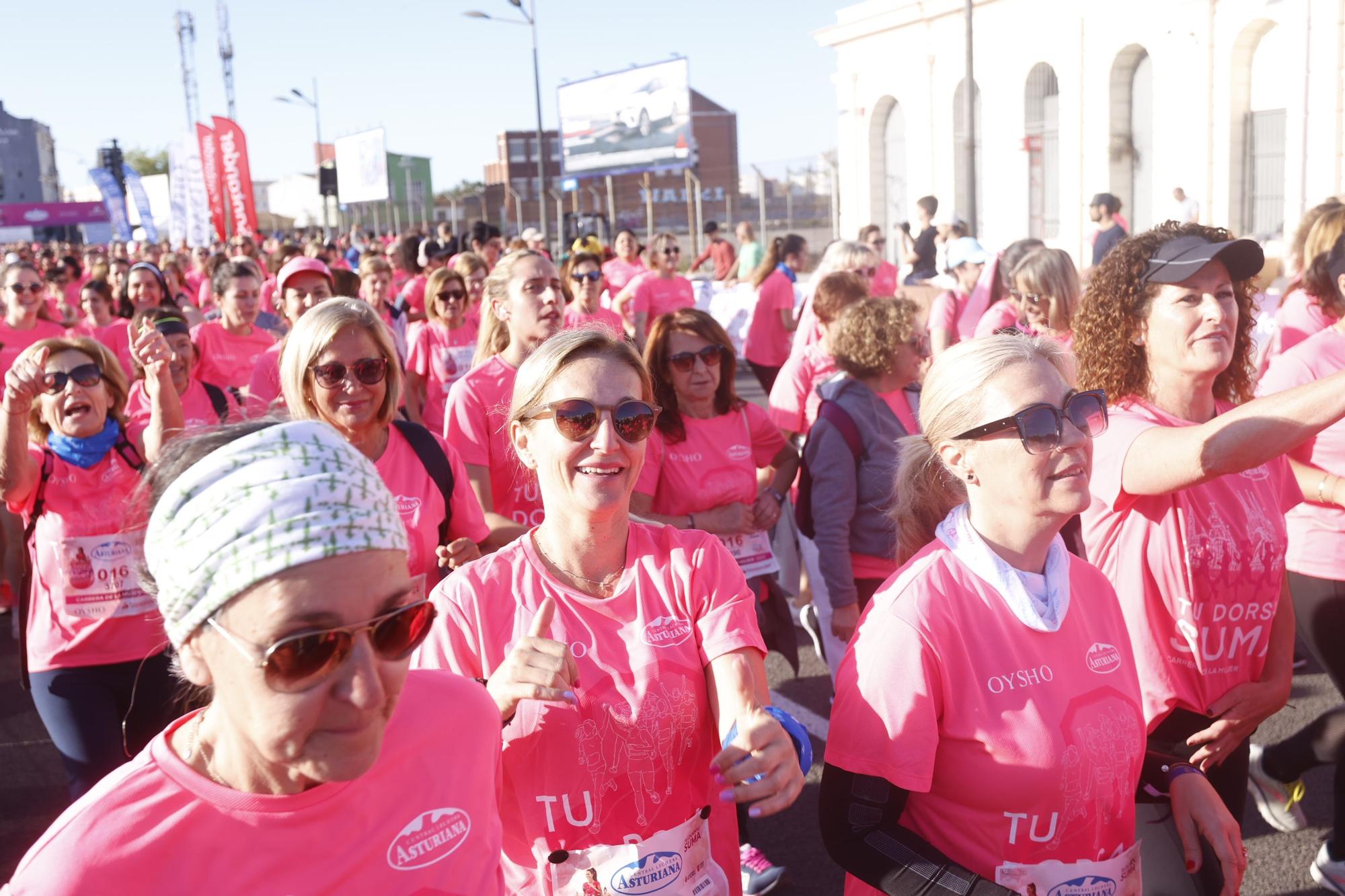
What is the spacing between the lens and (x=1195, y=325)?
2.99 metres

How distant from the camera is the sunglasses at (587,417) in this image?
248cm

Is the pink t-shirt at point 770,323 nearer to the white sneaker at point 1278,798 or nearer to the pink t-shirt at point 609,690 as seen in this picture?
the white sneaker at point 1278,798

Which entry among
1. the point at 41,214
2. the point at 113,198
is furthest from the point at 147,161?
the point at 113,198

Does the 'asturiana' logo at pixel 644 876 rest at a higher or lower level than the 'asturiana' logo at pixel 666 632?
lower

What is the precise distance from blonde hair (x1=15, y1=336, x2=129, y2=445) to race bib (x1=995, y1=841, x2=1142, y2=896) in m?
3.29

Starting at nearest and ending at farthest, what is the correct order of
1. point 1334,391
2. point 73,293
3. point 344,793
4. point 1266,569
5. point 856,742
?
point 344,793, point 856,742, point 1334,391, point 1266,569, point 73,293

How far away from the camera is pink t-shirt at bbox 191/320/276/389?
278 inches

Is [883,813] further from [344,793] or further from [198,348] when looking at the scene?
[198,348]

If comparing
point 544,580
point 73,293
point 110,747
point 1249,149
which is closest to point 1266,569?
point 544,580

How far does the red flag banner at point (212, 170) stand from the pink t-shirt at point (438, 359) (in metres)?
20.6

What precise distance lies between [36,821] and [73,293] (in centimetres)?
1066

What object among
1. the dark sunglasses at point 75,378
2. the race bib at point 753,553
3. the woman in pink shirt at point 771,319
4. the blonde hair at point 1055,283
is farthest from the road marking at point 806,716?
the woman in pink shirt at point 771,319

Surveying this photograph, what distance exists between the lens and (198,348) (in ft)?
22.3

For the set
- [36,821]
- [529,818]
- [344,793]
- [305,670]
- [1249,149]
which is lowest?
[36,821]
